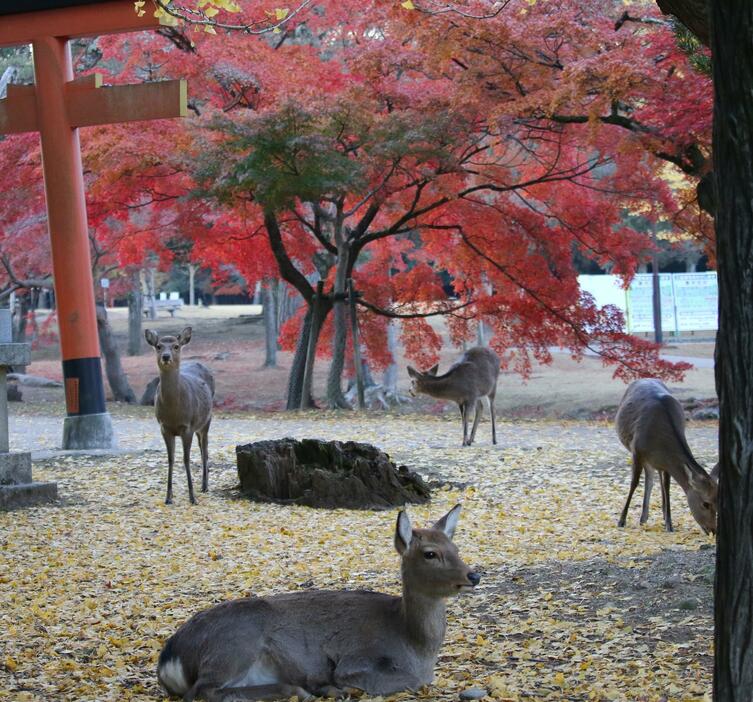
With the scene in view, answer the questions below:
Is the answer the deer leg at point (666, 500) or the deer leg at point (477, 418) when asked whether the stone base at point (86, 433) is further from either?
the deer leg at point (666, 500)

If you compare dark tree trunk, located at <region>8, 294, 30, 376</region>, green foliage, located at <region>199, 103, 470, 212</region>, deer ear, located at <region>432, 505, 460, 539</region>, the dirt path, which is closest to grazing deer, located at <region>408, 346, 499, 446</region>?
green foliage, located at <region>199, 103, 470, 212</region>

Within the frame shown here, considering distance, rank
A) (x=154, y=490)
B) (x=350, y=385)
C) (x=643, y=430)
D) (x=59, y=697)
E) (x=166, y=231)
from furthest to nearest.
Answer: (x=350, y=385), (x=166, y=231), (x=154, y=490), (x=643, y=430), (x=59, y=697)

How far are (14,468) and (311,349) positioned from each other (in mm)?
8678

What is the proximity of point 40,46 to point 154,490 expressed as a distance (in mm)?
5137

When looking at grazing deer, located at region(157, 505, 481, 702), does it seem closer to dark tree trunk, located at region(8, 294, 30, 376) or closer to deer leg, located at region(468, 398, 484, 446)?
deer leg, located at region(468, 398, 484, 446)

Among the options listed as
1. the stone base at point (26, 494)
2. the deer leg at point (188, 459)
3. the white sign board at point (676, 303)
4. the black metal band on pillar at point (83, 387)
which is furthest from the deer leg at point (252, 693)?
the white sign board at point (676, 303)

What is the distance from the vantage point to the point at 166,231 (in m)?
17.1

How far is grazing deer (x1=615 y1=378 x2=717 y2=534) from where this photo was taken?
20.4ft

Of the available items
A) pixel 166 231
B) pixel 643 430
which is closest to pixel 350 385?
pixel 166 231

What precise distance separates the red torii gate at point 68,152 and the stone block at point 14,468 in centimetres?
254

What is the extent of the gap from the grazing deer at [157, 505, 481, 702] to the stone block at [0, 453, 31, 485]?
5058 millimetres

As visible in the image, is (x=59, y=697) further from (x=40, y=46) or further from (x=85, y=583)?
(x=40, y=46)

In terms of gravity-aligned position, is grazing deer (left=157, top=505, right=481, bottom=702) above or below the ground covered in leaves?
above

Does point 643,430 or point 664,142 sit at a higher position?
point 664,142
